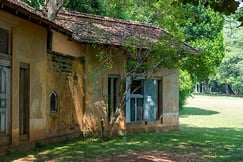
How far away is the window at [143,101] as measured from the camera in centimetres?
1547

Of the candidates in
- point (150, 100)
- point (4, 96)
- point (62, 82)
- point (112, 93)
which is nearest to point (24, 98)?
point (4, 96)

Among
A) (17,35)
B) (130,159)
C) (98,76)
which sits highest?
(17,35)

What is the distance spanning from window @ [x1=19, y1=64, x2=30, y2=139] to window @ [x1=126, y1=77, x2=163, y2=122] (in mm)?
5195

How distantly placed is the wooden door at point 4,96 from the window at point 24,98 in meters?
0.79

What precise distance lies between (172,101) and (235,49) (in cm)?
4563

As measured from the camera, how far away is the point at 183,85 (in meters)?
23.6

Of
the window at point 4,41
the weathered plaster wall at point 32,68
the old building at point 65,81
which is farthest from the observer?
the weathered plaster wall at point 32,68

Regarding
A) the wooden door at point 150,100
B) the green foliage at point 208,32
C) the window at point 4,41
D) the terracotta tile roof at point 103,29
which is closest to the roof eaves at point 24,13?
the window at point 4,41

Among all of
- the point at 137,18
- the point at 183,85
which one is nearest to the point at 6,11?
the point at 137,18

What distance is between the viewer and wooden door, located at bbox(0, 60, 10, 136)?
9.51 meters

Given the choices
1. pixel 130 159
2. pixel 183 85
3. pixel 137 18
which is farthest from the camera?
pixel 183 85

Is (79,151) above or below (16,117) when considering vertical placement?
below

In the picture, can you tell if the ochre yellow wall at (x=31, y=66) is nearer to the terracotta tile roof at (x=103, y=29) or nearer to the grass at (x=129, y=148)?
the grass at (x=129, y=148)

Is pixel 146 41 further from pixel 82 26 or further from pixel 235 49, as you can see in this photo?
pixel 235 49
